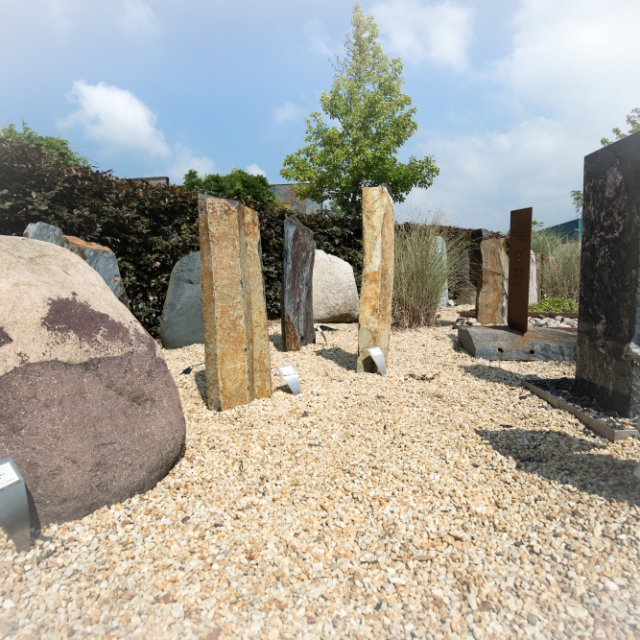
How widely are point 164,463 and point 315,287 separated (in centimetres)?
514

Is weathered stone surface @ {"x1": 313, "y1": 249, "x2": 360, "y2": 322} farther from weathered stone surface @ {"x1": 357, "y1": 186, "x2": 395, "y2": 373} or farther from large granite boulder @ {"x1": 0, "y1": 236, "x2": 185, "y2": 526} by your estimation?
large granite boulder @ {"x1": 0, "y1": 236, "x2": 185, "y2": 526}

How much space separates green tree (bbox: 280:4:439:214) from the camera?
1418 centimetres

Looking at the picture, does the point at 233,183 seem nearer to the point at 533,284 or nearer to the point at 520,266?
the point at 533,284

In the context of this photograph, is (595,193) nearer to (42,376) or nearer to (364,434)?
(364,434)

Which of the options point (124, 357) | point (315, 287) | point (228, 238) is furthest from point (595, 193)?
point (315, 287)

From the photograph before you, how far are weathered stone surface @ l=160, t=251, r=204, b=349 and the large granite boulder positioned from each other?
108 inches

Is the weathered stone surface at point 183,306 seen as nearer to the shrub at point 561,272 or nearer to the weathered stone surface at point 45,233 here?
the weathered stone surface at point 45,233

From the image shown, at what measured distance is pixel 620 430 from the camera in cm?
272

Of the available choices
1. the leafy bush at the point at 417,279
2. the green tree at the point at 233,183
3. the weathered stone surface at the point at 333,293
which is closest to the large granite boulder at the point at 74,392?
the leafy bush at the point at 417,279

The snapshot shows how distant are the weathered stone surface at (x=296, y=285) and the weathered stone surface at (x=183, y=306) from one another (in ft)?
3.21

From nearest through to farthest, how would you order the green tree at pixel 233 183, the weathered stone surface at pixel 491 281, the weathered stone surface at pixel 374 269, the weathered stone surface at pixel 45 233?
the weathered stone surface at pixel 374 269 < the weathered stone surface at pixel 45 233 < the weathered stone surface at pixel 491 281 < the green tree at pixel 233 183

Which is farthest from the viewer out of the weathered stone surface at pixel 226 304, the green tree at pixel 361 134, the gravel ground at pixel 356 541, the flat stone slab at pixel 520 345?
the green tree at pixel 361 134

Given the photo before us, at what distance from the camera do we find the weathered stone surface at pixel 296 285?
200 inches

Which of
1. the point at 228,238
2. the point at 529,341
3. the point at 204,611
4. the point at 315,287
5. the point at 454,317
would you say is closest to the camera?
the point at 204,611
